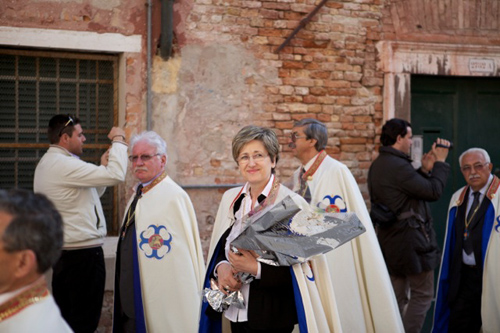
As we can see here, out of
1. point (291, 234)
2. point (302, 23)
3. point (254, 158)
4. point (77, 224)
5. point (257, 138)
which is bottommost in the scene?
point (77, 224)

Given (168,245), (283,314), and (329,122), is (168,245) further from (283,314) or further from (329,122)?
(329,122)

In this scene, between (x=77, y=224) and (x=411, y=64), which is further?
(x=411, y=64)

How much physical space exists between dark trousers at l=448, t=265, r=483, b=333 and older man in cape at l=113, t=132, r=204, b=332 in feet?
7.80

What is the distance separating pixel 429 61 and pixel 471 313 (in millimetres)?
3035

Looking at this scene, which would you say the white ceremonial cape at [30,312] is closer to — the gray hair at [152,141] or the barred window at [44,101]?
the gray hair at [152,141]

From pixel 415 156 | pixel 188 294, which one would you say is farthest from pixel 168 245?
pixel 415 156

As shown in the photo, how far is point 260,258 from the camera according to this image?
360 cm

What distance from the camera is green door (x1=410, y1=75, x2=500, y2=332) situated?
8094mm

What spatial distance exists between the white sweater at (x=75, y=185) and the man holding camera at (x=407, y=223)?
2403 millimetres

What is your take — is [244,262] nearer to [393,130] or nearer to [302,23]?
[393,130]

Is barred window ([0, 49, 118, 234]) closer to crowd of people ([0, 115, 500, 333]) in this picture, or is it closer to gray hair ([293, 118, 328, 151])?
crowd of people ([0, 115, 500, 333])

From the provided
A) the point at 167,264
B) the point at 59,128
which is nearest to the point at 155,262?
the point at 167,264

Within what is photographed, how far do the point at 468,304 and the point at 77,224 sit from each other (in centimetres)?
340

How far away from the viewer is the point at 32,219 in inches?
91.5
